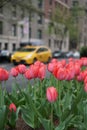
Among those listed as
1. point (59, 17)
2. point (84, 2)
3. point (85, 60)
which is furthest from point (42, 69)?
point (84, 2)

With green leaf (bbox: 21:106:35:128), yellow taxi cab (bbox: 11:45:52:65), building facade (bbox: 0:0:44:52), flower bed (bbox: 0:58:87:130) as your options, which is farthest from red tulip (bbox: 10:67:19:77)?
building facade (bbox: 0:0:44:52)

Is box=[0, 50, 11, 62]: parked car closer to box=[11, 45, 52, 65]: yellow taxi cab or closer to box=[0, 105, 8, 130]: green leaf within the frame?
box=[11, 45, 52, 65]: yellow taxi cab

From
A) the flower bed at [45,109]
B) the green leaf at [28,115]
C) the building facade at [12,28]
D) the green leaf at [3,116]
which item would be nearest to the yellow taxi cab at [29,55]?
the building facade at [12,28]

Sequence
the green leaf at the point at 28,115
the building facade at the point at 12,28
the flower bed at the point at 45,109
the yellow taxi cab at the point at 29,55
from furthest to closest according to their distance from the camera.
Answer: the building facade at the point at 12,28 < the yellow taxi cab at the point at 29,55 < the green leaf at the point at 28,115 < the flower bed at the point at 45,109

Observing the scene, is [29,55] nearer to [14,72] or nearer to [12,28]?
[14,72]

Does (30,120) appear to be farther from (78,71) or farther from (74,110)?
(78,71)

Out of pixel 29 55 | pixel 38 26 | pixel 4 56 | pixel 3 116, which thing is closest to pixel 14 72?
pixel 3 116

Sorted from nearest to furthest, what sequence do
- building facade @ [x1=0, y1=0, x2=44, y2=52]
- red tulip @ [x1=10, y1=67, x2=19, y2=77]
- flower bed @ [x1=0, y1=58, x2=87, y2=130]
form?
flower bed @ [x1=0, y1=58, x2=87, y2=130] → red tulip @ [x1=10, y1=67, x2=19, y2=77] → building facade @ [x1=0, y1=0, x2=44, y2=52]

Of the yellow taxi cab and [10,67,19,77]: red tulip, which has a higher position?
[10,67,19,77]: red tulip

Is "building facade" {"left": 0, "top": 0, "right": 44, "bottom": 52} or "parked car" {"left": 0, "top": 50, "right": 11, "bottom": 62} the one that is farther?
"building facade" {"left": 0, "top": 0, "right": 44, "bottom": 52}

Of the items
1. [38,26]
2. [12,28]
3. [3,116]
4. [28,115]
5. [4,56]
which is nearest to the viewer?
[3,116]

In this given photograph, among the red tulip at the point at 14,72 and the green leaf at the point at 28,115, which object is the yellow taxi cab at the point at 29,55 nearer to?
the red tulip at the point at 14,72

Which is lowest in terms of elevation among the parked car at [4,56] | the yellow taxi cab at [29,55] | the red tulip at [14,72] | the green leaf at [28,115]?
the parked car at [4,56]

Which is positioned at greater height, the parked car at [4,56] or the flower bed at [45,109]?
the flower bed at [45,109]
